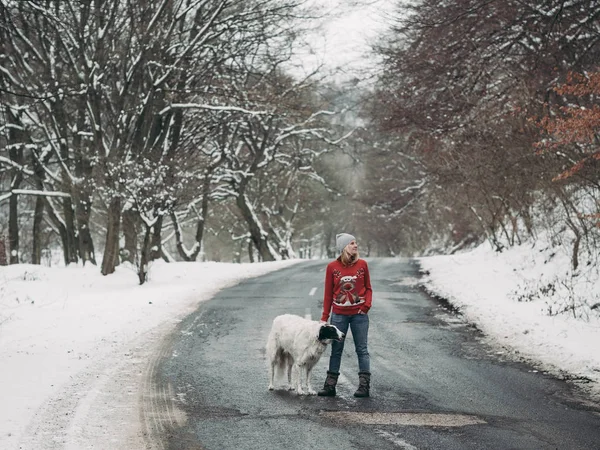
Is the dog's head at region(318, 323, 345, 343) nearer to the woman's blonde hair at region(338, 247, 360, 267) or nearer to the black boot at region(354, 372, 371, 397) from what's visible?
the black boot at region(354, 372, 371, 397)

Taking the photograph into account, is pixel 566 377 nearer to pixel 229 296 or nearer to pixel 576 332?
pixel 576 332

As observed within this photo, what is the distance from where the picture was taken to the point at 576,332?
11.7 meters

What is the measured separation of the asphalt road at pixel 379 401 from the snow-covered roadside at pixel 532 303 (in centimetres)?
58

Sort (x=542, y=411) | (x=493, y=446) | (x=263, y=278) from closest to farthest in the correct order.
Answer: (x=493, y=446) < (x=542, y=411) < (x=263, y=278)

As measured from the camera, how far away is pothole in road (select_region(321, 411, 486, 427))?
22.7ft

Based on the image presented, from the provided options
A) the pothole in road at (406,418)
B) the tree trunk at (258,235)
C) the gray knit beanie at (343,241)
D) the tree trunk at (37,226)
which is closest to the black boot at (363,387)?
the pothole in road at (406,418)

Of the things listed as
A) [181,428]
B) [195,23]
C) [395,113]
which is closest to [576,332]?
[181,428]

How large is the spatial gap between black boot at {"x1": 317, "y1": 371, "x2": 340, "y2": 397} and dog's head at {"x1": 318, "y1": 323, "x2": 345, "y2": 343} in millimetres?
506

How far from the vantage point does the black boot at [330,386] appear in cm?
822

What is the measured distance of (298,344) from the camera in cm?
828

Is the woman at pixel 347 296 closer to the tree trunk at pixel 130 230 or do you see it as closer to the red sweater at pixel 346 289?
the red sweater at pixel 346 289

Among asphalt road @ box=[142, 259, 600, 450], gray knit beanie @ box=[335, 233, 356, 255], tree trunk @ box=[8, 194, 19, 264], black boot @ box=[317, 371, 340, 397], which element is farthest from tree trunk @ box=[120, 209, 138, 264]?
black boot @ box=[317, 371, 340, 397]

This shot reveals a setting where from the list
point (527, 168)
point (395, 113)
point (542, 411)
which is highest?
point (395, 113)

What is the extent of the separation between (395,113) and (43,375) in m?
14.7
